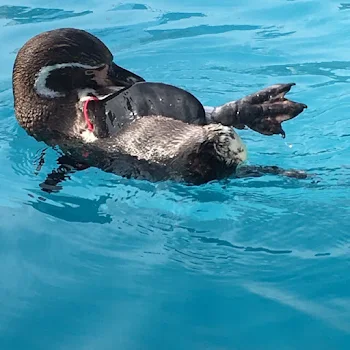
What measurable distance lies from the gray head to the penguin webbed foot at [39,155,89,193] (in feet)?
0.52

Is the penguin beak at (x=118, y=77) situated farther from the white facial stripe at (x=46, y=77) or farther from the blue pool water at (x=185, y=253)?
the blue pool water at (x=185, y=253)

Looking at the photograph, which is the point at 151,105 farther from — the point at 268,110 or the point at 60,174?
the point at 60,174

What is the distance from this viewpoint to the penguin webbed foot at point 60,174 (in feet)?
12.8

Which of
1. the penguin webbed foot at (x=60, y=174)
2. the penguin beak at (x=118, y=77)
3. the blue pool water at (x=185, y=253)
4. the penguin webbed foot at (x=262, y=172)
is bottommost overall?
the blue pool water at (x=185, y=253)

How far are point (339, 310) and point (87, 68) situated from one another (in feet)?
6.14

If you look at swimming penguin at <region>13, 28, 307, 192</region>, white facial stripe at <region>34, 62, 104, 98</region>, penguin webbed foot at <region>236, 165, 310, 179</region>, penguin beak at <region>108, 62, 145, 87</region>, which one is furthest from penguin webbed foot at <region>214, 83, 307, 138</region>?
white facial stripe at <region>34, 62, 104, 98</region>

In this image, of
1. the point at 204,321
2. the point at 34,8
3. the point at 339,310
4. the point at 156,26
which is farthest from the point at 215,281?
the point at 34,8

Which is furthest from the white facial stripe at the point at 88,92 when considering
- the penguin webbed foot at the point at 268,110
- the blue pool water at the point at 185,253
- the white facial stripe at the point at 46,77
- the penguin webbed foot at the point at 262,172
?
the penguin webbed foot at the point at 262,172

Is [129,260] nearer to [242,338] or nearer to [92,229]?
[92,229]

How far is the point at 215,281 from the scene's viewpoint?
311cm

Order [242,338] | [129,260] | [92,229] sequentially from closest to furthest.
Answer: [242,338], [129,260], [92,229]

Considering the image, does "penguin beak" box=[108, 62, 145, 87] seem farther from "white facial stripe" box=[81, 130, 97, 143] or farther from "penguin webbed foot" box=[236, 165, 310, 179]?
"penguin webbed foot" box=[236, 165, 310, 179]

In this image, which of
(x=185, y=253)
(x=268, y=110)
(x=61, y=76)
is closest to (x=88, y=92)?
(x=61, y=76)

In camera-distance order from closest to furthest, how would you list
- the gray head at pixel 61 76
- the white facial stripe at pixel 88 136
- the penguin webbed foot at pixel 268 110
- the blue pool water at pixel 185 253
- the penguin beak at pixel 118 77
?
the blue pool water at pixel 185 253 → the penguin webbed foot at pixel 268 110 → the white facial stripe at pixel 88 136 → the gray head at pixel 61 76 → the penguin beak at pixel 118 77
